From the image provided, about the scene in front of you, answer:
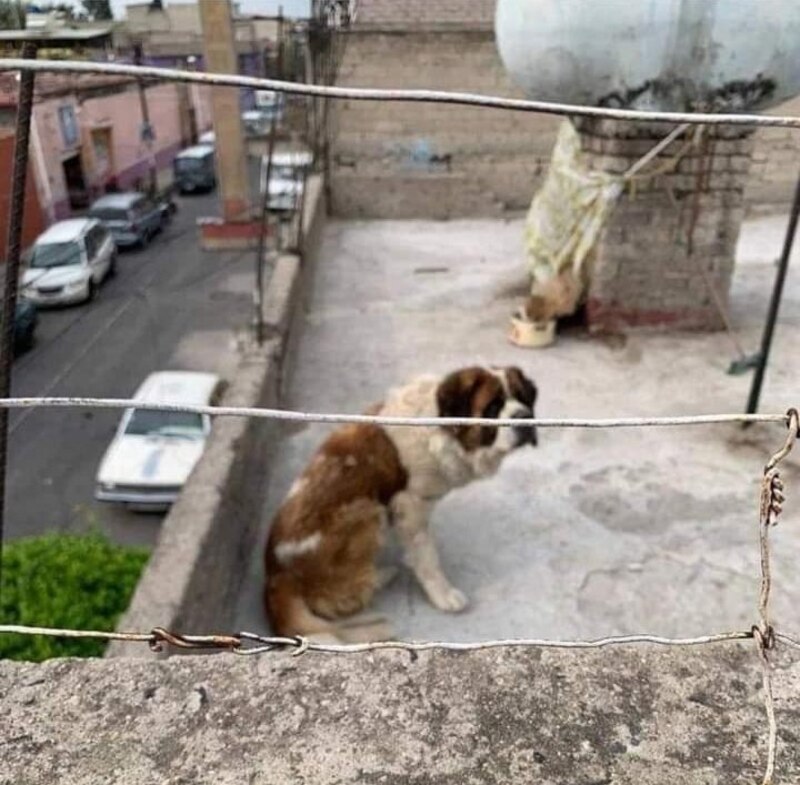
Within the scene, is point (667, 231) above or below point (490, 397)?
below

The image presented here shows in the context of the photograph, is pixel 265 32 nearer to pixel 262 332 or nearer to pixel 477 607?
pixel 262 332

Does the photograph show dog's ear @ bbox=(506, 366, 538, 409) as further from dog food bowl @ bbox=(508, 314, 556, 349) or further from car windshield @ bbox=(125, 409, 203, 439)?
car windshield @ bbox=(125, 409, 203, 439)

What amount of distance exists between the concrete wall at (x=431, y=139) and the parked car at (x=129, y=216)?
10.3 feet

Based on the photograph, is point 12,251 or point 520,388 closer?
point 12,251

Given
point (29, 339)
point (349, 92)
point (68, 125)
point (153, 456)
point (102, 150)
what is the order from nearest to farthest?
point (349, 92), point (68, 125), point (102, 150), point (29, 339), point (153, 456)

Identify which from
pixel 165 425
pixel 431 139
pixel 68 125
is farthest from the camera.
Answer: pixel 431 139

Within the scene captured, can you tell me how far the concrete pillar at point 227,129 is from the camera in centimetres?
1339

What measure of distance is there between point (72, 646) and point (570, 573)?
2953mm

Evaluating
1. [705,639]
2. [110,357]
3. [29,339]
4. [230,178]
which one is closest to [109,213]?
[110,357]

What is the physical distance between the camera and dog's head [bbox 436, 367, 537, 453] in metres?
3.15

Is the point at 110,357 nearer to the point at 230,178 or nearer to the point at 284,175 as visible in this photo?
the point at 284,175

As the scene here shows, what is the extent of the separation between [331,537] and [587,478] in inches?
76.1

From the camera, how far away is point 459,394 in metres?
3.19

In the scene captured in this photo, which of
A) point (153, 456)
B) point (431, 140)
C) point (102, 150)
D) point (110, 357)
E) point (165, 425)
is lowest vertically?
point (110, 357)
